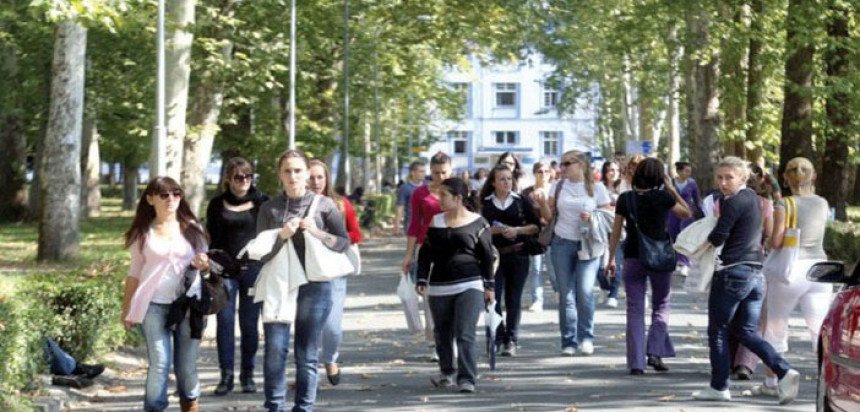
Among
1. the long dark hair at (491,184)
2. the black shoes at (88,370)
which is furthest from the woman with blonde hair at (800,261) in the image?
the black shoes at (88,370)

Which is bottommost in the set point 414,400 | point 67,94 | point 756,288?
point 414,400

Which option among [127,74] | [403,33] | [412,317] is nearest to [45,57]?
[127,74]

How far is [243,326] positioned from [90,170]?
3718cm

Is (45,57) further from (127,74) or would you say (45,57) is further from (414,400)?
(414,400)

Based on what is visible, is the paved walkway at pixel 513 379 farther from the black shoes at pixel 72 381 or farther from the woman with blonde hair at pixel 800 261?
the woman with blonde hair at pixel 800 261

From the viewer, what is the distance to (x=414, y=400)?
40.0 ft

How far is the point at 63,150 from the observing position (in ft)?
87.8

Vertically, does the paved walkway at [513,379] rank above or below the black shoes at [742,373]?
below

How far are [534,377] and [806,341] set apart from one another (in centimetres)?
411

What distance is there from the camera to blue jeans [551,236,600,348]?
15.1 meters

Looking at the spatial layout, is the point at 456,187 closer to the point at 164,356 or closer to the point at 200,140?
the point at 164,356

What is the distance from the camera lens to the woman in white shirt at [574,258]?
15141 millimetres

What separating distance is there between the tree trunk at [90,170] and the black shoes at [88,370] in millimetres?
30563

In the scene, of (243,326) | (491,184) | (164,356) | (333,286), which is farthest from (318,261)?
(491,184)
